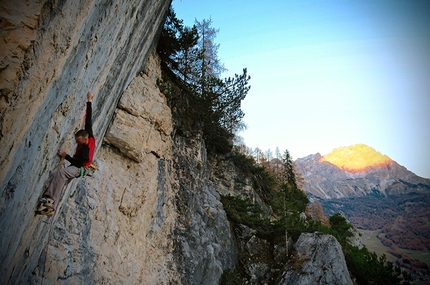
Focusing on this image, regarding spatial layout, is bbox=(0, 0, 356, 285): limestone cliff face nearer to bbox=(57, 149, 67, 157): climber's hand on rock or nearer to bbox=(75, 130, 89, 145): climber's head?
bbox=(57, 149, 67, 157): climber's hand on rock

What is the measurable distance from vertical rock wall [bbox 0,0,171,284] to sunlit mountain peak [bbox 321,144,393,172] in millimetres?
155784

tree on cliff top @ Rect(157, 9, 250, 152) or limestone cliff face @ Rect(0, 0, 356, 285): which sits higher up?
tree on cliff top @ Rect(157, 9, 250, 152)

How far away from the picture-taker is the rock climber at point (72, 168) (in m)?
4.14

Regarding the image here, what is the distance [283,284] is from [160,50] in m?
16.4

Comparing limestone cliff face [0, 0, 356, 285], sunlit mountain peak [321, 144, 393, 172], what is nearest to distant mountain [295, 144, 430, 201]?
sunlit mountain peak [321, 144, 393, 172]

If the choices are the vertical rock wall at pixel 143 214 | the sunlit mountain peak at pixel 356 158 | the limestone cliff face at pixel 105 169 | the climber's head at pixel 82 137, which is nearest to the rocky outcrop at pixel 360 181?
the sunlit mountain peak at pixel 356 158

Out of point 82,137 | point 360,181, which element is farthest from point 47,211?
point 360,181

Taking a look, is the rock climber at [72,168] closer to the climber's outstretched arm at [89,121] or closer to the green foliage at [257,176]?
the climber's outstretched arm at [89,121]

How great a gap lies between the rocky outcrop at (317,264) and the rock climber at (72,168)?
1365 cm

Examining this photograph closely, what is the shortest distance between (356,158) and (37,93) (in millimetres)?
169907

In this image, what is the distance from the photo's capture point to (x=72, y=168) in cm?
446

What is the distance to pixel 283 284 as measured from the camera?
42.4ft

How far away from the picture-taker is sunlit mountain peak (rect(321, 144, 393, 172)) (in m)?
132

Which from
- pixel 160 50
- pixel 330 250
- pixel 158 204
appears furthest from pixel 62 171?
pixel 330 250
